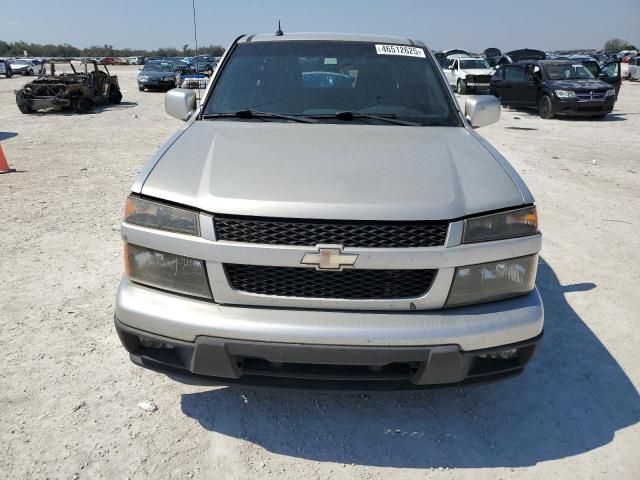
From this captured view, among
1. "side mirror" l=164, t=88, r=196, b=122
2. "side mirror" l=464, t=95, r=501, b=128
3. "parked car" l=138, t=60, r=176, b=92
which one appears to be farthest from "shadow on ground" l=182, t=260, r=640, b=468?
"parked car" l=138, t=60, r=176, b=92

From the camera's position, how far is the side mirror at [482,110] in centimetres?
368

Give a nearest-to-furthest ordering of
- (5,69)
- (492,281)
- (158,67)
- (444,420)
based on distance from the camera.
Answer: (492,281), (444,420), (158,67), (5,69)

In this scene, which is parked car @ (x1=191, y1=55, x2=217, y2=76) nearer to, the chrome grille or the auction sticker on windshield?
the auction sticker on windshield

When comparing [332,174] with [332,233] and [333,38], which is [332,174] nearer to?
[332,233]

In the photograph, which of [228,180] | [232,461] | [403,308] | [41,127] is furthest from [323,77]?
[41,127]

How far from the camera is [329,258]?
211 centimetres

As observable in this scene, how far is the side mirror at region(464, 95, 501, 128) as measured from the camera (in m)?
3.68

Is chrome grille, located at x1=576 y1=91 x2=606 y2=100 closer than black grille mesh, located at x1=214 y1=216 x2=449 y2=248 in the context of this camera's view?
No

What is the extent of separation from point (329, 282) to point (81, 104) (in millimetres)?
16498

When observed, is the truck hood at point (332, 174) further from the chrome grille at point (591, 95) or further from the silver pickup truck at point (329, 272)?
the chrome grille at point (591, 95)

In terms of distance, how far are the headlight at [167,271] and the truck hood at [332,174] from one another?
9.9 inches

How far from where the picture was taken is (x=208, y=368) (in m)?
2.19

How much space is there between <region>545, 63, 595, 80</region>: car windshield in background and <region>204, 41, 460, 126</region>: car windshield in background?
1398 centimetres

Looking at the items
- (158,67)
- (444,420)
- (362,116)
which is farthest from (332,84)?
(158,67)
